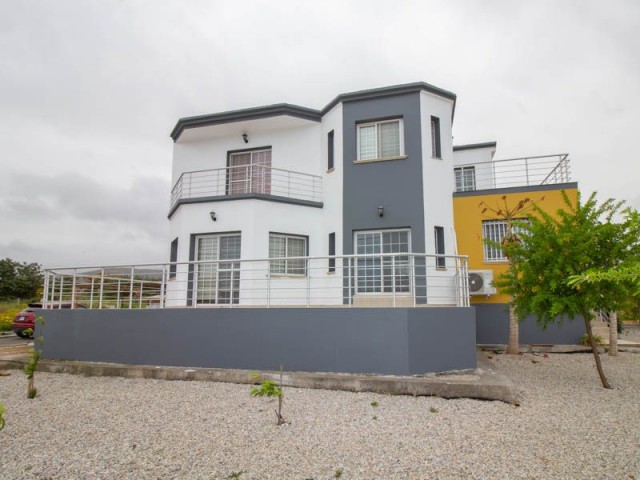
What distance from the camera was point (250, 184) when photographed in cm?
1445

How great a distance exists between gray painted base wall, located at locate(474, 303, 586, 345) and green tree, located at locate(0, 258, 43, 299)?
36.5 metres

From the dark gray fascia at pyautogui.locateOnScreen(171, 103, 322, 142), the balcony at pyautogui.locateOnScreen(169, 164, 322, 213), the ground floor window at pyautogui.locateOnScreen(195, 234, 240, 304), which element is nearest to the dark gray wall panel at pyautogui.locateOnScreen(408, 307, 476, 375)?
the ground floor window at pyautogui.locateOnScreen(195, 234, 240, 304)

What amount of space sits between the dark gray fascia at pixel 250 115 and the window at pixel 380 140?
200cm

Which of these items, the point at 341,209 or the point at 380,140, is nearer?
the point at 341,209

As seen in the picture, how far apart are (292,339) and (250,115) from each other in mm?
8446

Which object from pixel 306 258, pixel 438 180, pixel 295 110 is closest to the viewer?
pixel 306 258

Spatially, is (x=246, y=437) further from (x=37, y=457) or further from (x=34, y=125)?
(x=34, y=125)

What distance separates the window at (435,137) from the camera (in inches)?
510

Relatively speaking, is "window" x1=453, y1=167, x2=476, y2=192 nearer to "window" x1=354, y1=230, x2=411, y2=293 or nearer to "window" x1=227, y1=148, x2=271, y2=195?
"window" x1=354, y1=230, x2=411, y2=293

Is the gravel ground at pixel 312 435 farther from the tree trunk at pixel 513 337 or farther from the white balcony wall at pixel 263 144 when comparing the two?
the white balcony wall at pixel 263 144

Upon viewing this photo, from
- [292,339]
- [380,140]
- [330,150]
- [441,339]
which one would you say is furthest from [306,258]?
[330,150]

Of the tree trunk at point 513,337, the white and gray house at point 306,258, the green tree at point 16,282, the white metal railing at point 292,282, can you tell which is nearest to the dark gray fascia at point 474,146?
the white and gray house at point 306,258

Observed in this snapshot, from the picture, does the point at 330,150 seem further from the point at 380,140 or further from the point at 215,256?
the point at 215,256

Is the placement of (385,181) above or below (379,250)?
above
